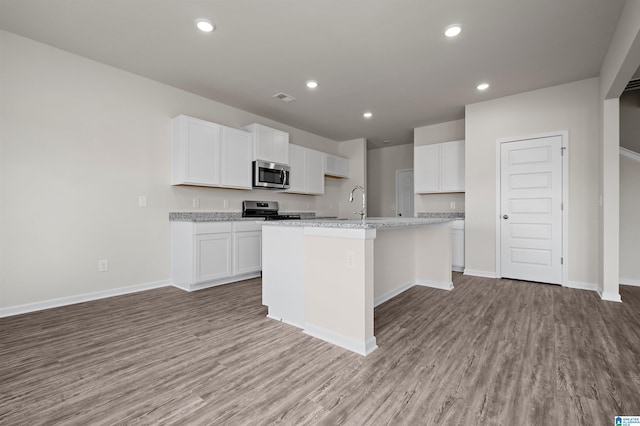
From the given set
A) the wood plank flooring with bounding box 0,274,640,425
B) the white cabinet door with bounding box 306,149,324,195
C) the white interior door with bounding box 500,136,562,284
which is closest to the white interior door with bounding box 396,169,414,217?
the white cabinet door with bounding box 306,149,324,195

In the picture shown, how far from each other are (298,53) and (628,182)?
179 inches

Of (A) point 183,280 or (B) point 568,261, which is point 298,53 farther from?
(B) point 568,261

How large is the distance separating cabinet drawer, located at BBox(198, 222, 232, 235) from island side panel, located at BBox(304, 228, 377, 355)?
6.17 feet

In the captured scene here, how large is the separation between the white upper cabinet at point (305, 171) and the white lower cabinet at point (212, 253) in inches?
60.5

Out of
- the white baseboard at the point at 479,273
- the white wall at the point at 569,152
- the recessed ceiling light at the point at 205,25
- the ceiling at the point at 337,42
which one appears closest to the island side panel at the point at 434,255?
the white baseboard at the point at 479,273

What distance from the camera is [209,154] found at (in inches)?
160

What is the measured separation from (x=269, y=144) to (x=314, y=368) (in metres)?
3.79

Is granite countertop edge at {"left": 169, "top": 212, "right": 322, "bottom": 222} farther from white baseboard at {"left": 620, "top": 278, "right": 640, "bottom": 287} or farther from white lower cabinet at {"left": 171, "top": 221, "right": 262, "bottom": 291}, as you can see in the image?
white baseboard at {"left": 620, "top": 278, "right": 640, "bottom": 287}

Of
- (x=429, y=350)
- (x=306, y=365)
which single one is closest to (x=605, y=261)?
(x=429, y=350)

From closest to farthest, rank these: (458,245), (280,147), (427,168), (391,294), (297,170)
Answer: (391,294) < (458,245) < (280,147) < (427,168) < (297,170)

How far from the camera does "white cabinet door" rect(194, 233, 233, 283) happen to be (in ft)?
12.1

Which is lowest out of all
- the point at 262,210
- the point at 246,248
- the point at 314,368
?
the point at 314,368

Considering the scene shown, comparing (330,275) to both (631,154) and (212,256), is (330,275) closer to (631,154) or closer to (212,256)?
(212,256)

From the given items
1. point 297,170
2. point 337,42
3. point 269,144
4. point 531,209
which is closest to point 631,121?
point 531,209
